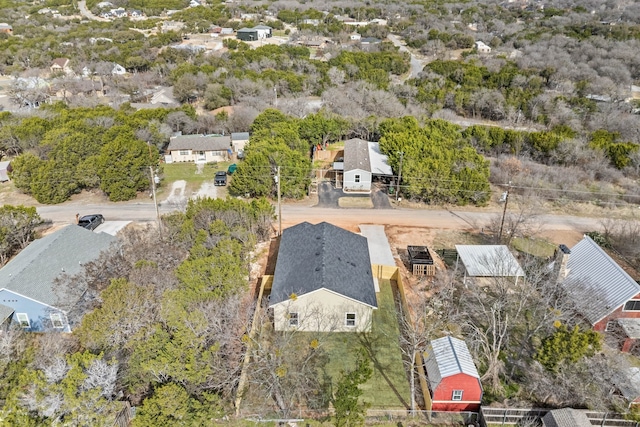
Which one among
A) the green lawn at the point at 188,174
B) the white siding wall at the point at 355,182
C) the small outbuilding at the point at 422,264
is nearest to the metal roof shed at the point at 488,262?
the small outbuilding at the point at 422,264

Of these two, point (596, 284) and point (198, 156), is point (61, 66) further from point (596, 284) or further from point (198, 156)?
point (596, 284)

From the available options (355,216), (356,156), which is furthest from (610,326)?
(356,156)

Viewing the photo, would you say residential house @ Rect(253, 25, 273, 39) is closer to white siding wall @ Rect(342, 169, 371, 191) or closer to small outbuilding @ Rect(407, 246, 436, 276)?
white siding wall @ Rect(342, 169, 371, 191)

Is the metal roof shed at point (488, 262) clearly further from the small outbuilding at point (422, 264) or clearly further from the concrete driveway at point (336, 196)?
the concrete driveway at point (336, 196)

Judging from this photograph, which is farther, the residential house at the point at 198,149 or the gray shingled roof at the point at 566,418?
the residential house at the point at 198,149

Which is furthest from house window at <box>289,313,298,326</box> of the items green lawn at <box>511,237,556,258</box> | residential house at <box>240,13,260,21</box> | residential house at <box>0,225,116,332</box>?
residential house at <box>240,13,260,21</box>
